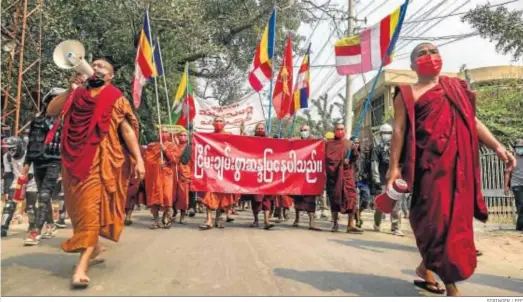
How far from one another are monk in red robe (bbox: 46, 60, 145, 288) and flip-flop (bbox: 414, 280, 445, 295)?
248 centimetres

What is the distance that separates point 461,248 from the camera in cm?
329

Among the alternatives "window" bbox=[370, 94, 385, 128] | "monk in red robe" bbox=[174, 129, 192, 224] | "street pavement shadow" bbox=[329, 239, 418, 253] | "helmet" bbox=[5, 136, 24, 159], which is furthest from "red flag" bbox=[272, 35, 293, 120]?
"window" bbox=[370, 94, 385, 128]

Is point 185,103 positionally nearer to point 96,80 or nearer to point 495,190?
point 495,190

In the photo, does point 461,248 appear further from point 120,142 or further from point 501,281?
point 120,142

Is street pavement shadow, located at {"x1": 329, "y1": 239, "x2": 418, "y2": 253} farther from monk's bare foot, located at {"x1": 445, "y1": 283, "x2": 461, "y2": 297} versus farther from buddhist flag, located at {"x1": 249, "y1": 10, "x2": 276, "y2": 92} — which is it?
buddhist flag, located at {"x1": 249, "y1": 10, "x2": 276, "y2": 92}

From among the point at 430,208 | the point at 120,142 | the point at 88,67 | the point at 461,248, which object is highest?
the point at 88,67

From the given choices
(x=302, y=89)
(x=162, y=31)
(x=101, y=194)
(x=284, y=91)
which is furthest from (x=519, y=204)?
(x=162, y=31)

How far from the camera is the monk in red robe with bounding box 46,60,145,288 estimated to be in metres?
3.93

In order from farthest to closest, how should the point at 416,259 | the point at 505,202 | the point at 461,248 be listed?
the point at 505,202
the point at 416,259
the point at 461,248

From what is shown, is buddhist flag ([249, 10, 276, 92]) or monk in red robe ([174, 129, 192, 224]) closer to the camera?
monk in red robe ([174, 129, 192, 224])

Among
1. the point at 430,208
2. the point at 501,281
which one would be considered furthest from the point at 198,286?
the point at 501,281

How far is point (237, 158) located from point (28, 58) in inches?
413

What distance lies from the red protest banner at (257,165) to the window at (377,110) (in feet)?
69.5

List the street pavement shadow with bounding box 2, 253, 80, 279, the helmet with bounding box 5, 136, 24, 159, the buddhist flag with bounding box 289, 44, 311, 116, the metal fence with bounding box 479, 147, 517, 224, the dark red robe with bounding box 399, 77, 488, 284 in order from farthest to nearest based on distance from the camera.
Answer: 1. the buddhist flag with bounding box 289, 44, 311, 116
2. the metal fence with bounding box 479, 147, 517, 224
3. the helmet with bounding box 5, 136, 24, 159
4. the street pavement shadow with bounding box 2, 253, 80, 279
5. the dark red robe with bounding box 399, 77, 488, 284
